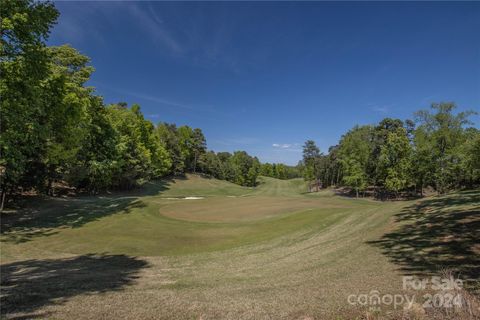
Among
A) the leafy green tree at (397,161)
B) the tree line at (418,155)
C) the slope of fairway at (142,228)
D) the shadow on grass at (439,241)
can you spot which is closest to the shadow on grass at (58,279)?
the slope of fairway at (142,228)

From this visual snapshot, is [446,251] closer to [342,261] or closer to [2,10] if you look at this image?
[342,261]

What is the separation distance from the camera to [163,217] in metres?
24.4

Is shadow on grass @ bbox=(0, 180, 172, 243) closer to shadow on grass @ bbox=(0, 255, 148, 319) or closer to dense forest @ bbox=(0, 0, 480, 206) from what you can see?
dense forest @ bbox=(0, 0, 480, 206)

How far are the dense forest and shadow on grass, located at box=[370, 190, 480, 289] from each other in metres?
18.7

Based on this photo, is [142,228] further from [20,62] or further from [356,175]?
[356,175]

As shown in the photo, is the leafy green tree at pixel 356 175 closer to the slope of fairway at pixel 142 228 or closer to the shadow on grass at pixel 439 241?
the slope of fairway at pixel 142 228

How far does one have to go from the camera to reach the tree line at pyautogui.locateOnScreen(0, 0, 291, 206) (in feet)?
48.8

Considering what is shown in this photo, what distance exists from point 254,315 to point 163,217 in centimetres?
1931

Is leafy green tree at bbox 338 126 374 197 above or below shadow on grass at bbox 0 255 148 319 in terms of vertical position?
above

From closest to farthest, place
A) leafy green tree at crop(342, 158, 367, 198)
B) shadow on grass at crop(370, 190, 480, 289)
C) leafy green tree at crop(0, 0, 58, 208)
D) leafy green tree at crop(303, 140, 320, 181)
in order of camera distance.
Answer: shadow on grass at crop(370, 190, 480, 289)
leafy green tree at crop(0, 0, 58, 208)
leafy green tree at crop(342, 158, 367, 198)
leafy green tree at crop(303, 140, 320, 181)

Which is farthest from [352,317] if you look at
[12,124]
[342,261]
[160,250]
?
[12,124]

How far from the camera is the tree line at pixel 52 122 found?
48.8 feet

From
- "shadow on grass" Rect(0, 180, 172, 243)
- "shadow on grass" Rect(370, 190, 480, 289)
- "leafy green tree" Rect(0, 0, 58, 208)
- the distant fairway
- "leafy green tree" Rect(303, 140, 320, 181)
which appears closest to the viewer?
the distant fairway

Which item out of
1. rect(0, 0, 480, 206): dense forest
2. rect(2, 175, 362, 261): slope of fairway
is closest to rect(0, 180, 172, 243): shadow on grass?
rect(2, 175, 362, 261): slope of fairway
